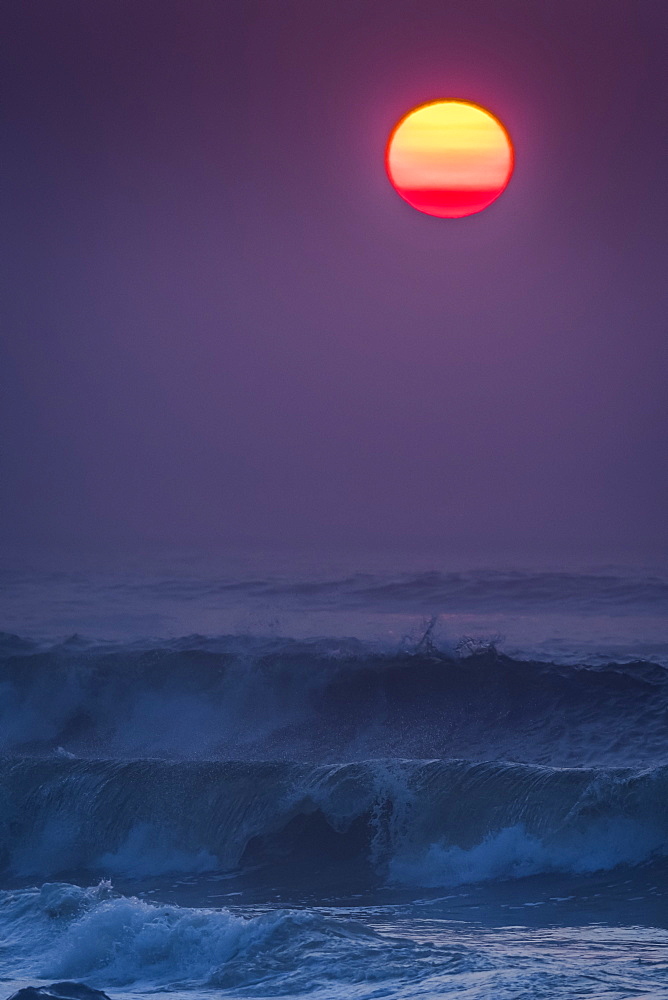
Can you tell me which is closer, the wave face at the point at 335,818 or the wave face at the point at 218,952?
the wave face at the point at 218,952

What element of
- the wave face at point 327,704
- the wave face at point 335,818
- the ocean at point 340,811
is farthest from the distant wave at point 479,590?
the wave face at point 335,818

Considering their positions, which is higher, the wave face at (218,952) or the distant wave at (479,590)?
the distant wave at (479,590)

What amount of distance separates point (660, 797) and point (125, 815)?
4.46 meters

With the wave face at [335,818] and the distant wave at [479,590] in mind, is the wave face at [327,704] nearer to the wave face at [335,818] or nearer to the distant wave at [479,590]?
the wave face at [335,818]

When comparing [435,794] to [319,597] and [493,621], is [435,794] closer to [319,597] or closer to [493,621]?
[493,621]

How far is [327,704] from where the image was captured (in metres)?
13.4

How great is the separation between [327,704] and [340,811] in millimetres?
4362

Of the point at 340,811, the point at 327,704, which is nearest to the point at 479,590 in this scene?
the point at 327,704

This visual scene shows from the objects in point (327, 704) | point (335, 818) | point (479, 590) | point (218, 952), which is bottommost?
point (218, 952)

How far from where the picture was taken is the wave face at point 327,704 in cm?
1160

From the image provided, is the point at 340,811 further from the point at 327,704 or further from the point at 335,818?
the point at 327,704

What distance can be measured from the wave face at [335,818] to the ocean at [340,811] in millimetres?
21

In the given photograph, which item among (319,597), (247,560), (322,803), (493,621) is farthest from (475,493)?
(322,803)

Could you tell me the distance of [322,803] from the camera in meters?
9.17
